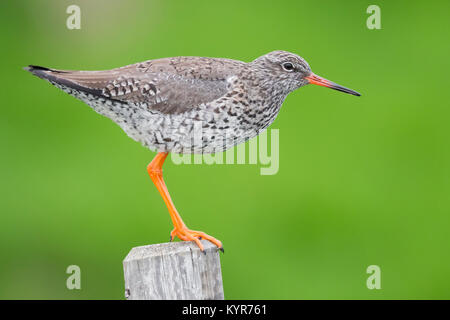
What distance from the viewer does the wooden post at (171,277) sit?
575cm

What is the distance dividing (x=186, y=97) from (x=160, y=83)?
321 mm

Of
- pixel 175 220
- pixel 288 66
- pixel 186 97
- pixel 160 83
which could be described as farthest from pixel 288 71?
pixel 175 220

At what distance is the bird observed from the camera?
6645 mm

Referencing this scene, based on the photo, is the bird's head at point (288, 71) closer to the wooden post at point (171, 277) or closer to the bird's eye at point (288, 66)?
the bird's eye at point (288, 66)

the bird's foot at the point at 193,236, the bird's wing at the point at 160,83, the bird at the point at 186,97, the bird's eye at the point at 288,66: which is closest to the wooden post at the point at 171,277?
the bird's foot at the point at 193,236

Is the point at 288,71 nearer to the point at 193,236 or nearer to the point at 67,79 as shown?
the point at 193,236

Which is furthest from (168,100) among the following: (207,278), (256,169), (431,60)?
(431,60)

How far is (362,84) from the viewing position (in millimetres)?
12992

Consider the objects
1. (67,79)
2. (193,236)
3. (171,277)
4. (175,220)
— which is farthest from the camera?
(175,220)

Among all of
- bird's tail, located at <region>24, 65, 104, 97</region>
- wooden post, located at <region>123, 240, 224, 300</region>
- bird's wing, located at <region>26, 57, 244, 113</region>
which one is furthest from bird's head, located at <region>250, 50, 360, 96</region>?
wooden post, located at <region>123, 240, 224, 300</region>

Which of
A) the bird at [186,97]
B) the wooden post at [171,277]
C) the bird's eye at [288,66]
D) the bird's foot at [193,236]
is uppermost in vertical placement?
the bird's eye at [288,66]

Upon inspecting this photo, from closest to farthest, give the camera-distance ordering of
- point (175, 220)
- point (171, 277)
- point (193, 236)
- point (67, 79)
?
point (171, 277), point (193, 236), point (67, 79), point (175, 220)

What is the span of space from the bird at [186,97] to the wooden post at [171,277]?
635 millimetres

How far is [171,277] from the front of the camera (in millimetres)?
5789
